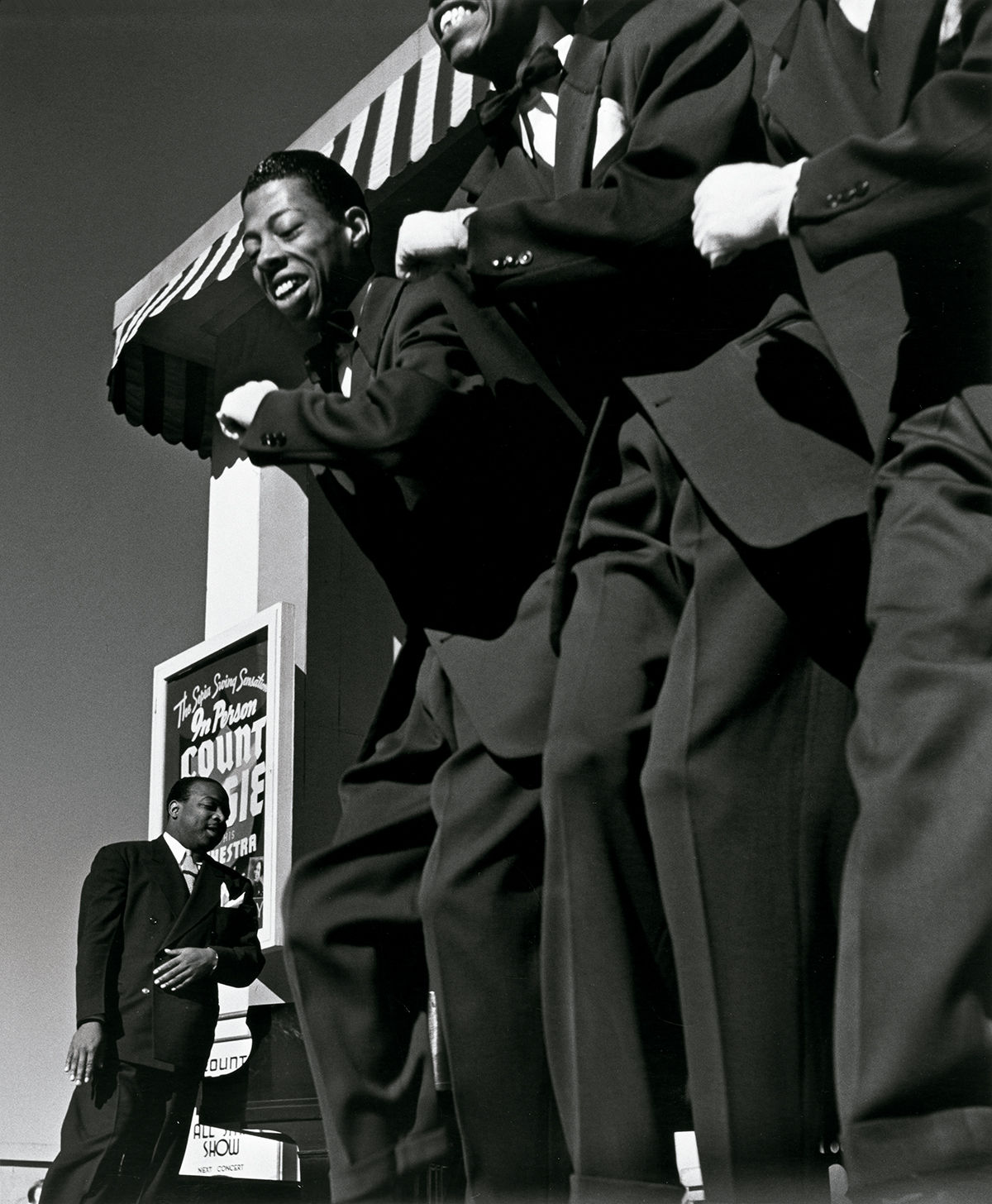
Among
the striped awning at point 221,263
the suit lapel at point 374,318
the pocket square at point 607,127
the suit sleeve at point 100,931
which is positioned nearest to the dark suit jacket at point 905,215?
the pocket square at point 607,127

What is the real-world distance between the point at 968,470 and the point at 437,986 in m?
0.96

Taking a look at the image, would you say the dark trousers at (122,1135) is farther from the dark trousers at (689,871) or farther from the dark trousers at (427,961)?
the dark trousers at (689,871)

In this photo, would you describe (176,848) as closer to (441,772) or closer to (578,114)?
(441,772)

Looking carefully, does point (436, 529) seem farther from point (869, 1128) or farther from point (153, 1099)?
point (153, 1099)

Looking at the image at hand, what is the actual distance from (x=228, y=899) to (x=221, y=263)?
64.0 inches

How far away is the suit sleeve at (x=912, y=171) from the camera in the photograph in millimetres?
1542

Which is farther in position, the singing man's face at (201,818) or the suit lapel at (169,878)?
the singing man's face at (201,818)

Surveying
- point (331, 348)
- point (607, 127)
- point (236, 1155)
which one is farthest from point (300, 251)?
point (236, 1155)

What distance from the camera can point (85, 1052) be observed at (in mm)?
3494

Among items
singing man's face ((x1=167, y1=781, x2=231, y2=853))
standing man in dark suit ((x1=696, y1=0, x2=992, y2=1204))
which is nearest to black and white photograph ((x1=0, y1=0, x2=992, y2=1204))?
standing man in dark suit ((x1=696, y1=0, x2=992, y2=1204))

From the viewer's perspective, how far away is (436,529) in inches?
87.7

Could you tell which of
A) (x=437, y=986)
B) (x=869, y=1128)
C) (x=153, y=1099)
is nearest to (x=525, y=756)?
(x=437, y=986)

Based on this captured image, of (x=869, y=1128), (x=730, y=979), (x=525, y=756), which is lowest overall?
(x=869, y=1128)

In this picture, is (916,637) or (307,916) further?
(307,916)
